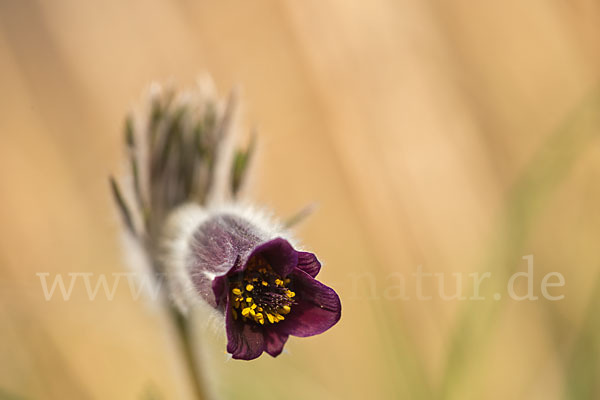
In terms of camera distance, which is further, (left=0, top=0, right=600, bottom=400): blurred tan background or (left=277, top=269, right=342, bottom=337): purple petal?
(left=0, top=0, right=600, bottom=400): blurred tan background

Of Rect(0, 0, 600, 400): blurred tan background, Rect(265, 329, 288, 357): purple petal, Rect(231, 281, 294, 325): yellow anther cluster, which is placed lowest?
Rect(265, 329, 288, 357): purple petal

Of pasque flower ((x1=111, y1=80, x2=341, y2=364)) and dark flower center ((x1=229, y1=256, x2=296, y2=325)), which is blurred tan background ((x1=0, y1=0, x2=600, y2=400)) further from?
dark flower center ((x1=229, y1=256, x2=296, y2=325))

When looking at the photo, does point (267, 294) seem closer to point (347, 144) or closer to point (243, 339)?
point (243, 339)

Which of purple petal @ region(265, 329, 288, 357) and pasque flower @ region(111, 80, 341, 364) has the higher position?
pasque flower @ region(111, 80, 341, 364)

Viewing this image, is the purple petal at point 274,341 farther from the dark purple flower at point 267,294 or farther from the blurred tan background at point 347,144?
the blurred tan background at point 347,144

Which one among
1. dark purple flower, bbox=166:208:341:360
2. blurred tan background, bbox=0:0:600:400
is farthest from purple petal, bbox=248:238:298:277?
blurred tan background, bbox=0:0:600:400

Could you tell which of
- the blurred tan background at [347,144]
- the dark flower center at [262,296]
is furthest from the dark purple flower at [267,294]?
the blurred tan background at [347,144]
